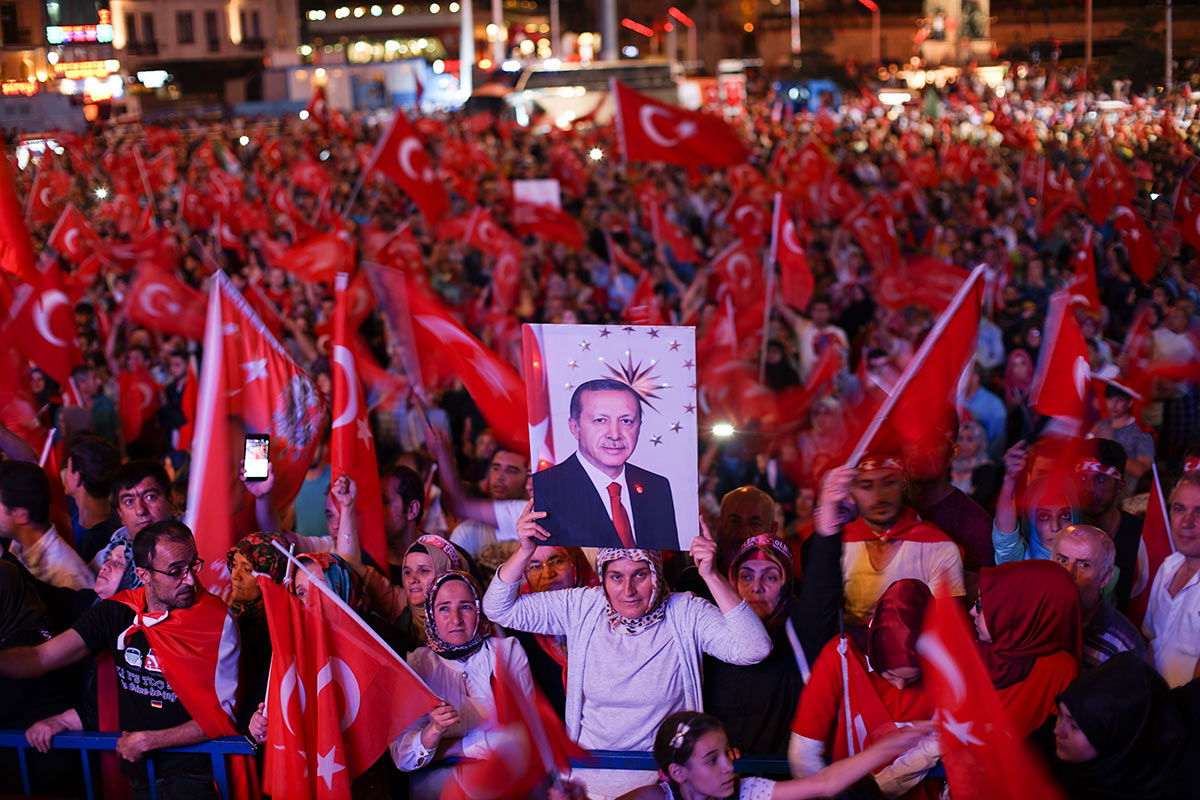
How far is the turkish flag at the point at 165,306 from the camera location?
349 inches

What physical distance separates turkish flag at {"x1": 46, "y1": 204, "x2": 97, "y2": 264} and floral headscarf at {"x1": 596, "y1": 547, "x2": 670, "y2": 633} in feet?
30.4

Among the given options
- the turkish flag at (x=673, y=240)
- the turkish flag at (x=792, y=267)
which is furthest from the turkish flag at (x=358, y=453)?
the turkish flag at (x=673, y=240)

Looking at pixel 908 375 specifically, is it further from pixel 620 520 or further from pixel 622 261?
pixel 622 261

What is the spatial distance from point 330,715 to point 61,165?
20.6 m

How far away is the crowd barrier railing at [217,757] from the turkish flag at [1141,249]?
667 cm

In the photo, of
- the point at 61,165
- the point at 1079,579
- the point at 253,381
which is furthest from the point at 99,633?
the point at 61,165

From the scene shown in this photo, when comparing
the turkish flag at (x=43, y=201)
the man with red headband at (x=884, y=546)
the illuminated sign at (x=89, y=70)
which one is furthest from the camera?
the illuminated sign at (x=89, y=70)

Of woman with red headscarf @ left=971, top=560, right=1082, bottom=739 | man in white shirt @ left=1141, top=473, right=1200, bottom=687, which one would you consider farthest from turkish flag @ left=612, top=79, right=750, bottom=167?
woman with red headscarf @ left=971, top=560, right=1082, bottom=739

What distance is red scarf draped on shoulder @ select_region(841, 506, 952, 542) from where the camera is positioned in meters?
4.15

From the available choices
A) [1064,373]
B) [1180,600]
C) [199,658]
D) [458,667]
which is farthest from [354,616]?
[1064,373]

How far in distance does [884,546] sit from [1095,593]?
64 centimetres

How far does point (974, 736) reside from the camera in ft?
10.5

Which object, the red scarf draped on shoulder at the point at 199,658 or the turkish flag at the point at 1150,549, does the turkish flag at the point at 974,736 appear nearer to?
the turkish flag at the point at 1150,549

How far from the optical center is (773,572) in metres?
4.01
